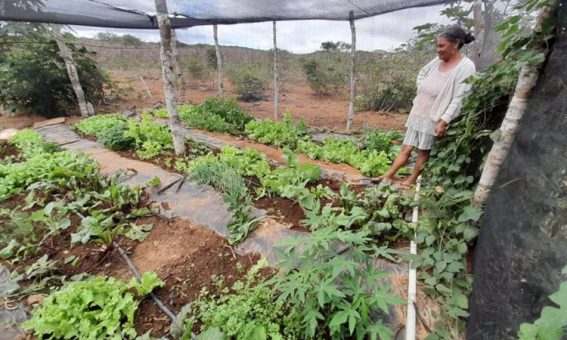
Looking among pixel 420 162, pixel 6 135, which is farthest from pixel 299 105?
pixel 420 162

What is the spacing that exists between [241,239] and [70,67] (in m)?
7.73

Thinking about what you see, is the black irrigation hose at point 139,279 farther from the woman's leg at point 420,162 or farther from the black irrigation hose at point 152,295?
the woman's leg at point 420,162

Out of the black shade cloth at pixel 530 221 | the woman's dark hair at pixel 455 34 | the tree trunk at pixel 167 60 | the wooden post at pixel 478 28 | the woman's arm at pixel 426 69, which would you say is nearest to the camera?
the black shade cloth at pixel 530 221

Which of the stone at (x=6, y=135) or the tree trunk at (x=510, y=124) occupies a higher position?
the tree trunk at (x=510, y=124)

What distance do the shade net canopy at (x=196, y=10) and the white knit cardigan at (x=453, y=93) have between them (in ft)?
6.94

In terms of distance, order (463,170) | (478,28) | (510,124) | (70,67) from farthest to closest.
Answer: (70,67), (478,28), (463,170), (510,124)

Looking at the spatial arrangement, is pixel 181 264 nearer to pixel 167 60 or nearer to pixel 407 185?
pixel 407 185

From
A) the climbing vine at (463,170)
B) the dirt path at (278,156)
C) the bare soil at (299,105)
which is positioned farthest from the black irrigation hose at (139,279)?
the bare soil at (299,105)

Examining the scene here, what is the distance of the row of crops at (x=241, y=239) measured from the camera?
147cm

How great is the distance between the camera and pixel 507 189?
135 centimetres

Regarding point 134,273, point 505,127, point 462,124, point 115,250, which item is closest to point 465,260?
point 505,127

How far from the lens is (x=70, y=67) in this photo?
23.3 ft

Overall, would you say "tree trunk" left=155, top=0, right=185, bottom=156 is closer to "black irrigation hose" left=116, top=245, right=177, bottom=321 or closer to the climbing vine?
"black irrigation hose" left=116, top=245, right=177, bottom=321

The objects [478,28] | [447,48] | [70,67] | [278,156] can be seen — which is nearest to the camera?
[447,48]
